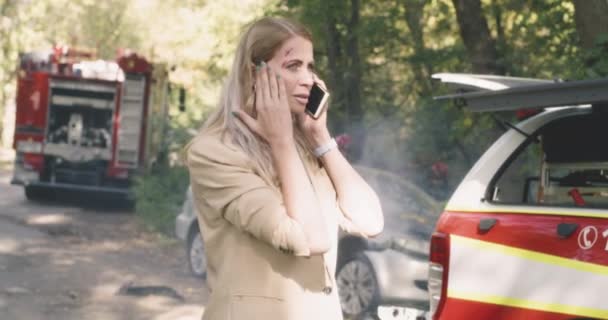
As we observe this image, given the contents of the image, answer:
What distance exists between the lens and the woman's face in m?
2.96

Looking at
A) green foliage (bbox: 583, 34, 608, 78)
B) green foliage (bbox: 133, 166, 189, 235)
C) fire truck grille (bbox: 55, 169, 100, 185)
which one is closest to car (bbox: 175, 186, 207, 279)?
green foliage (bbox: 133, 166, 189, 235)

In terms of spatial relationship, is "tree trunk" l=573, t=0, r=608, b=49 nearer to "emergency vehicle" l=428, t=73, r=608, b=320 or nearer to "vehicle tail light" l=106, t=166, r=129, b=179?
"emergency vehicle" l=428, t=73, r=608, b=320

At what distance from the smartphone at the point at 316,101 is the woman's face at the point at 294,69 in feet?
0.06

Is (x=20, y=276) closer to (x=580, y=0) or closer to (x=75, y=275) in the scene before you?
(x=75, y=275)

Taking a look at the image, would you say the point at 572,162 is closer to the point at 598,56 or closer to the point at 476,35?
the point at 598,56

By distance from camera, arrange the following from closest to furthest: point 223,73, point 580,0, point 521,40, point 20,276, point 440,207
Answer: point 580,0 < point 440,207 < point 20,276 < point 521,40 < point 223,73

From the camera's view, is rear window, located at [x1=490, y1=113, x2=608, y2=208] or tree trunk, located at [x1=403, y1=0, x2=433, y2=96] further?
tree trunk, located at [x1=403, y1=0, x2=433, y2=96]

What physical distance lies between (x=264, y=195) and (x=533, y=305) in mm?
2315

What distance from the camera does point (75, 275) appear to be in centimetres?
1291

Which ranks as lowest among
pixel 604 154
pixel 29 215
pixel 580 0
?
pixel 29 215

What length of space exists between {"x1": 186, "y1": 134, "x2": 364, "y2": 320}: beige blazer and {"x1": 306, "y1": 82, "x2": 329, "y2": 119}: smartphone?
0.80 feet

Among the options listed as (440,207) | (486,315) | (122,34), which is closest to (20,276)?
(440,207)

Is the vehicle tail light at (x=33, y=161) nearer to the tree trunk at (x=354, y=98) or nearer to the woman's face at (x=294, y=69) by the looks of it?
the tree trunk at (x=354, y=98)

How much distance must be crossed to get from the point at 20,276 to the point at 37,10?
1297 inches
